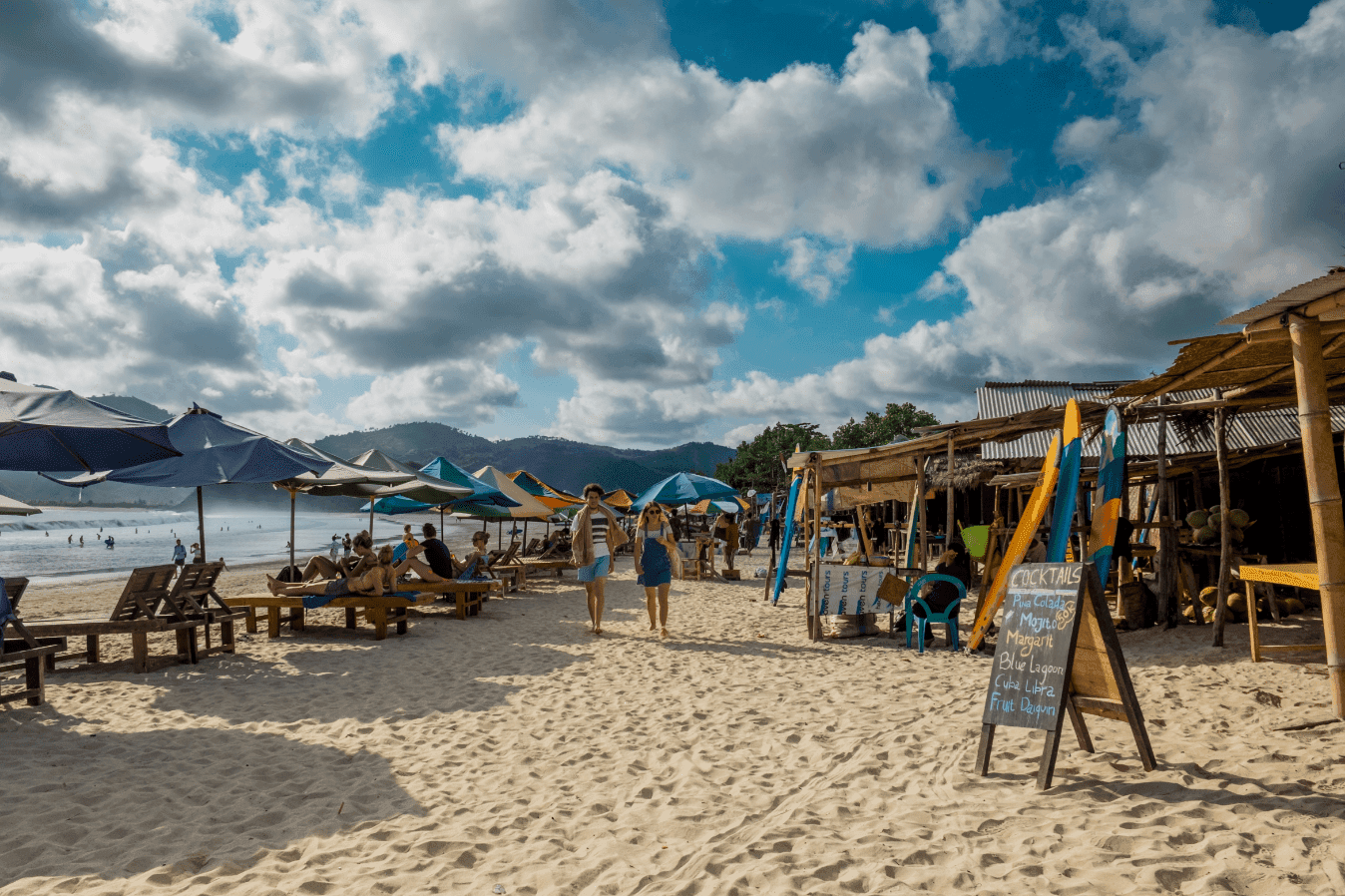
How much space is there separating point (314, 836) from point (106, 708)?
3270 mm

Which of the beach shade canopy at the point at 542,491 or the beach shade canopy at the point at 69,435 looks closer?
the beach shade canopy at the point at 69,435

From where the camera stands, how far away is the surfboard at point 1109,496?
515cm

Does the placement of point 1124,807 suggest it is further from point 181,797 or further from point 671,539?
point 671,539

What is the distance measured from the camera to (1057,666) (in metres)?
3.52

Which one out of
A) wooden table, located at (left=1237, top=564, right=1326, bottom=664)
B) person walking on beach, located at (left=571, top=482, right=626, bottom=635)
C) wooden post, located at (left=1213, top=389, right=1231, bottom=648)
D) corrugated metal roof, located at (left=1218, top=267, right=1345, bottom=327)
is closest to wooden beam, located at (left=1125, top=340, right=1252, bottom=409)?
corrugated metal roof, located at (left=1218, top=267, right=1345, bottom=327)

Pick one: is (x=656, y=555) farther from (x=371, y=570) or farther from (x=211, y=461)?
(x=211, y=461)

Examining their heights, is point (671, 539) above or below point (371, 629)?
above

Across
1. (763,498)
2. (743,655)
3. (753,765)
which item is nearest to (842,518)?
(763,498)

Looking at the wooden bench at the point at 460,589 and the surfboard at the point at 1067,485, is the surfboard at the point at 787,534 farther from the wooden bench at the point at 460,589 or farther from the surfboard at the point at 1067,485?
the surfboard at the point at 1067,485

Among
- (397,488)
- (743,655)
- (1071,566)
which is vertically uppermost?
(397,488)

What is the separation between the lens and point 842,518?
25.8 meters

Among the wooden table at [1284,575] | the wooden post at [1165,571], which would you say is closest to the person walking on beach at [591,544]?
the wooden table at [1284,575]

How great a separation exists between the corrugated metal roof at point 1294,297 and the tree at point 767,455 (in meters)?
43.2

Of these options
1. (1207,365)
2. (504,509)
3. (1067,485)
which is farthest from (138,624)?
(504,509)
